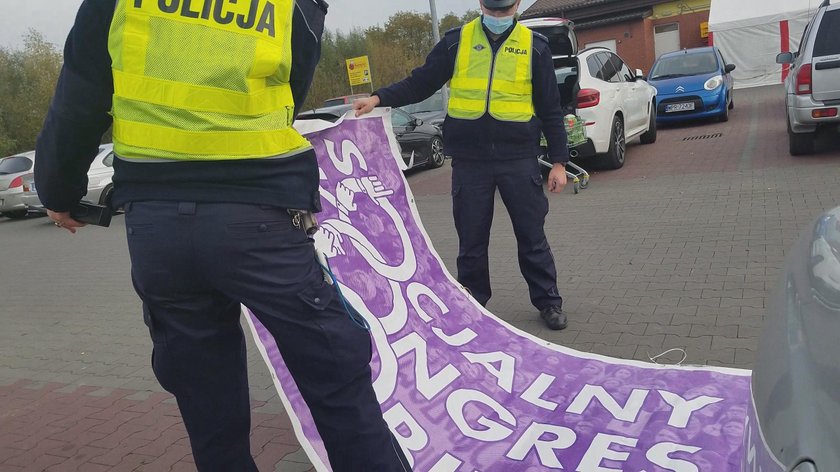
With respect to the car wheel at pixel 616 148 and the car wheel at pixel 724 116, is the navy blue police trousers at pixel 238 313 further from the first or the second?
the car wheel at pixel 724 116

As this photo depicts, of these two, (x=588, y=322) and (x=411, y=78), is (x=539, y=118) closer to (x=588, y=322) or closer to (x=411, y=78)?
(x=411, y=78)

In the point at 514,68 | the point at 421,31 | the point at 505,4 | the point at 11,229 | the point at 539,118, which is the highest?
the point at 421,31

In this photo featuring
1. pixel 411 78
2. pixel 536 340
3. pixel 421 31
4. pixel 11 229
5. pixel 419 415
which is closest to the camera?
pixel 419 415

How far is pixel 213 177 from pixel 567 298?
12.0ft

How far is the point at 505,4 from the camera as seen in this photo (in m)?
4.06

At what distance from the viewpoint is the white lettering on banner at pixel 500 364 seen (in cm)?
345

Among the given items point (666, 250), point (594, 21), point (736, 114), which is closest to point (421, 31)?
point (594, 21)

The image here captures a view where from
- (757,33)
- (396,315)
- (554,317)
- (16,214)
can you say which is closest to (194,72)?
(396,315)

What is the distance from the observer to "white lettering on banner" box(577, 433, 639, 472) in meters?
2.77

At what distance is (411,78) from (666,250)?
9.73ft

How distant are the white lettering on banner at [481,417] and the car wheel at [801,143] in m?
8.01

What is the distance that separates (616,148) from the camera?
1068 centimetres

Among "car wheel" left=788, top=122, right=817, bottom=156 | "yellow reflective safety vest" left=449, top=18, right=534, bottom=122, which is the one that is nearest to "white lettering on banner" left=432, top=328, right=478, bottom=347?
"yellow reflective safety vest" left=449, top=18, right=534, bottom=122

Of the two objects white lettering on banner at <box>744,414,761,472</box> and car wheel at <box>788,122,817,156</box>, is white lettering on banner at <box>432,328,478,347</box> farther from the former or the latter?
car wheel at <box>788,122,817,156</box>
